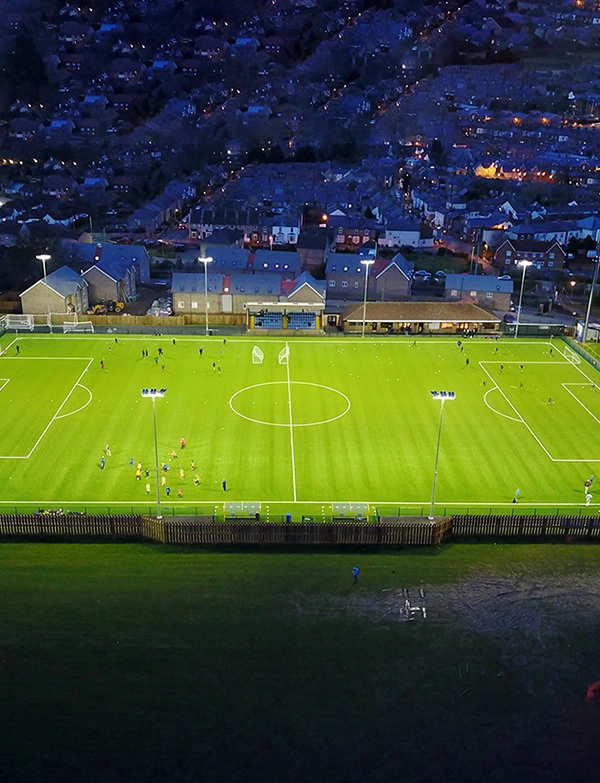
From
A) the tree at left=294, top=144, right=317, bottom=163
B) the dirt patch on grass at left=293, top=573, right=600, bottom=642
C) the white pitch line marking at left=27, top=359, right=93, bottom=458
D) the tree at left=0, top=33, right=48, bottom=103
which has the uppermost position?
the tree at left=0, top=33, right=48, bottom=103

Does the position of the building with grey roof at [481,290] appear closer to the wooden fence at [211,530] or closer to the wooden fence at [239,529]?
the wooden fence at [239,529]

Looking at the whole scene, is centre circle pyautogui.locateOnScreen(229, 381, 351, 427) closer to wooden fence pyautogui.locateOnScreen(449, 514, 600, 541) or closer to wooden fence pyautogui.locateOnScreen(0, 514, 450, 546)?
wooden fence pyautogui.locateOnScreen(0, 514, 450, 546)

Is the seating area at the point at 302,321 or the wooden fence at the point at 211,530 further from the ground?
the seating area at the point at 302,321

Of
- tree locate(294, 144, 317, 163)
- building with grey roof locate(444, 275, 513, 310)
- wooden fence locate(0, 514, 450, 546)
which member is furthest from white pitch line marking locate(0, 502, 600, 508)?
tree locate(294, 144, 317, 163)

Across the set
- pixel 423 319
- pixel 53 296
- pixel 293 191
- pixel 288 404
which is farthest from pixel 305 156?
pixel 288 404

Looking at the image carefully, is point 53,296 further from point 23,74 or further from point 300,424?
point 23,74

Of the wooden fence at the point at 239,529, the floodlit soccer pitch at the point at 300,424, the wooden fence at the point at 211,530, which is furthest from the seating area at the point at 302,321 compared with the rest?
the wooden fence at the point at 211,530

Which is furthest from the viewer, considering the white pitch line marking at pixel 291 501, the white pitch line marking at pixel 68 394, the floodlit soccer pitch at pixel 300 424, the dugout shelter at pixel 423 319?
the dugout shelter at pixel 423 319
